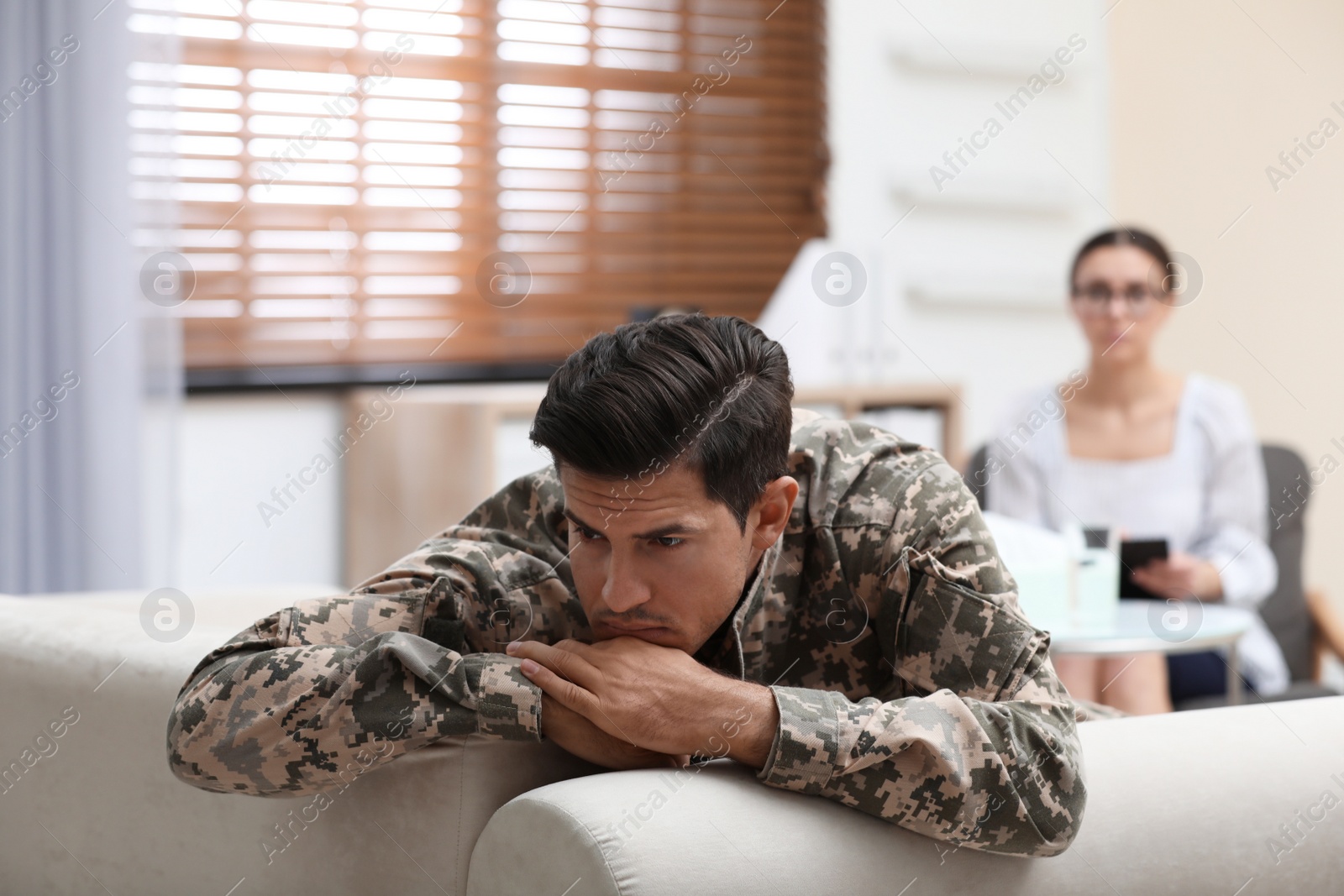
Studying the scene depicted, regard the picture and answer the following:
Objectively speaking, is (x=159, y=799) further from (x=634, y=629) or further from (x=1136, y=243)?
(x=1136, y=243)

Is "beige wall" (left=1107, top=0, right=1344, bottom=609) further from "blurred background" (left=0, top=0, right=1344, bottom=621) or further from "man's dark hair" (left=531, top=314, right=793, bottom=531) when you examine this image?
"man's dark hair" (left=531, top=314, right=793, bottom=531)

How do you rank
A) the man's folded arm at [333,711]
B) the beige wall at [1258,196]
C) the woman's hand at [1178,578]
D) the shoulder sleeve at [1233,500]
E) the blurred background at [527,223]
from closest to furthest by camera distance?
the man's folded arm at [333,711], the woman's hand at [1178,578], the shoulder sleeve at [1233,500], the blurred background at [527,223], the beige wall at [1258,196]

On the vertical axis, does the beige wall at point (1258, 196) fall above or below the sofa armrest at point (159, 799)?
above

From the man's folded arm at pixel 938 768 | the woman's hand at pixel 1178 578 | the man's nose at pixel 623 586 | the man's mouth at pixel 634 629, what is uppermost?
the man's nose at pixel 623 586

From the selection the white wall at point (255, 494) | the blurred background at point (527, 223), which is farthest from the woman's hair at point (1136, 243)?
the white wall at point (255, 494)

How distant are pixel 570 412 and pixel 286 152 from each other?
2.15m

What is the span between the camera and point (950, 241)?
3.78 m

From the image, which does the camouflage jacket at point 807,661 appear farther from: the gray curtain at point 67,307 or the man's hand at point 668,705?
the gray curtain at point 67,307

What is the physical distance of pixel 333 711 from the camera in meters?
1.05

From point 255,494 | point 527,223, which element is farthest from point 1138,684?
point 255,494

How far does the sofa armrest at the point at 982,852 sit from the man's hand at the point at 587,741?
0.05 m

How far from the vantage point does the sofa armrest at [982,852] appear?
93 centimetres

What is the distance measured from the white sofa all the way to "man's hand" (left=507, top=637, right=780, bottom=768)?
1.2 inches

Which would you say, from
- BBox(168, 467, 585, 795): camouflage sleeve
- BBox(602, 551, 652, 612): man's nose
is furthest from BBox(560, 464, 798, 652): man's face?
BBox(168, 467, 585, 795): camouflage sleeve
